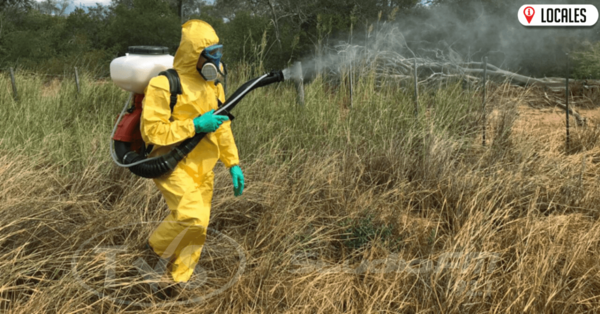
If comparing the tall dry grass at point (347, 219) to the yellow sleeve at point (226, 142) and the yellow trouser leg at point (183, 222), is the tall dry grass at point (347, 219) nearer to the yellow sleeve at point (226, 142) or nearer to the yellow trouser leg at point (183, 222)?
the yellow trouser leg at point (183, 222)

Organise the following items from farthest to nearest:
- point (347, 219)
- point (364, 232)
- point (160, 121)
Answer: point (347, 219)
point (364, 232)
point (160, 121)

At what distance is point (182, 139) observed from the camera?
7.70ft

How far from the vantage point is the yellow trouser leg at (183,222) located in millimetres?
2441

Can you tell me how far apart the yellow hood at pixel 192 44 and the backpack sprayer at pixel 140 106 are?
2.5 inches

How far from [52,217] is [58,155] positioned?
61.4 inches

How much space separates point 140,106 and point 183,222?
609mm

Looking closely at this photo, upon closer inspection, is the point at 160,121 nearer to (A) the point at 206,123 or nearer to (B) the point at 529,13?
(A) the point at 206,123

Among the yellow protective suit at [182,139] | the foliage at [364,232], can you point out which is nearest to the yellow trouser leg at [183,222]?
the yellow protective suit at [182,139]

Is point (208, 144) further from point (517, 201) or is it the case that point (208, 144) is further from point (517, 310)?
point (517, 201)

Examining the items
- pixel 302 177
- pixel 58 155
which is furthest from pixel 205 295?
pixel 58 155

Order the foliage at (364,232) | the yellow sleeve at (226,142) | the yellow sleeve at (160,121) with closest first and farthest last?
the yellow sleeve at (160,121), the yellow sleeve at (226,142), the foliage at (364,232)

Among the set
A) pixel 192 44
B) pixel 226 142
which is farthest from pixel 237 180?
→ pixel 192 44

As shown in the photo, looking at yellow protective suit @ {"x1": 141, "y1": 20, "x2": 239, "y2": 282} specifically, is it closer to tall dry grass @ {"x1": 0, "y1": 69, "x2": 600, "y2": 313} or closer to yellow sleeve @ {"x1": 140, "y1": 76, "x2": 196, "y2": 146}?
yellow sleeve @ {"x1": 140, "y1": 76, "x2": 196, "y2": 146}

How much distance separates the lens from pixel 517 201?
347cm
